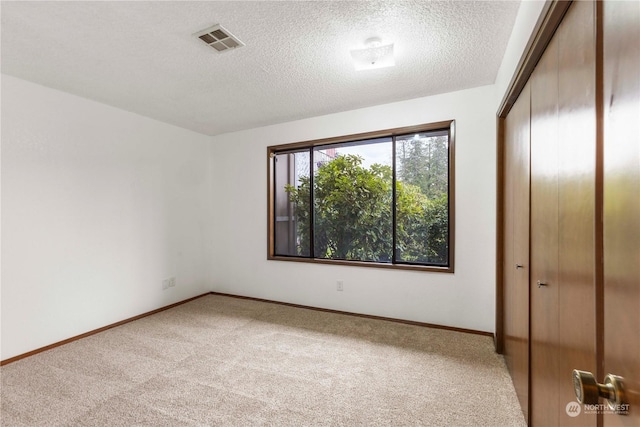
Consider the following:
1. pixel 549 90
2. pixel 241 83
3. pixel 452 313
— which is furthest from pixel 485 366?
pixel 241 83

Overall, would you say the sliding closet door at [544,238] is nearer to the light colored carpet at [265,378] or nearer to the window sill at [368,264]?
the light colored carpet at [265,378]

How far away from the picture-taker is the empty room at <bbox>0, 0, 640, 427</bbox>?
995 mm

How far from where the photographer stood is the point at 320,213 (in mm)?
3867

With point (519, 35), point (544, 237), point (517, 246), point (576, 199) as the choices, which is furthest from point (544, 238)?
point (519, 35)

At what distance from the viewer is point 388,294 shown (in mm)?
3322

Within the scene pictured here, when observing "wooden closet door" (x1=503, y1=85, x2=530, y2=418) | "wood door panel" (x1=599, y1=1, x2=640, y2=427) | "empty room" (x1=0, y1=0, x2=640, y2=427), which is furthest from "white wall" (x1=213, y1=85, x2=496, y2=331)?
"wood door panel" (x1=599, y1=1, x2=640, y2=427)

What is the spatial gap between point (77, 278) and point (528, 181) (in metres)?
4.00

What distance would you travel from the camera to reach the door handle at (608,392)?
645 mm

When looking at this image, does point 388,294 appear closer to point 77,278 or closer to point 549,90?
point 549,90

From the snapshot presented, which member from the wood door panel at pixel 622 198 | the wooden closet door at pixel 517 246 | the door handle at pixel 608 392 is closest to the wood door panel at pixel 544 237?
the wooden closet door at pixel 517 246

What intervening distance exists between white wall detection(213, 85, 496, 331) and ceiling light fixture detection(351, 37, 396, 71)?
3.69ft

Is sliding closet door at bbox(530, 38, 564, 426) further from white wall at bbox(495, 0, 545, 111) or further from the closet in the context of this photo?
white wall at bbox(495, 0, 545, 111)

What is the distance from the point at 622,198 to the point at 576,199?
1.10 feet

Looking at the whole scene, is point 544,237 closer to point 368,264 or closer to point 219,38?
point 368,264
